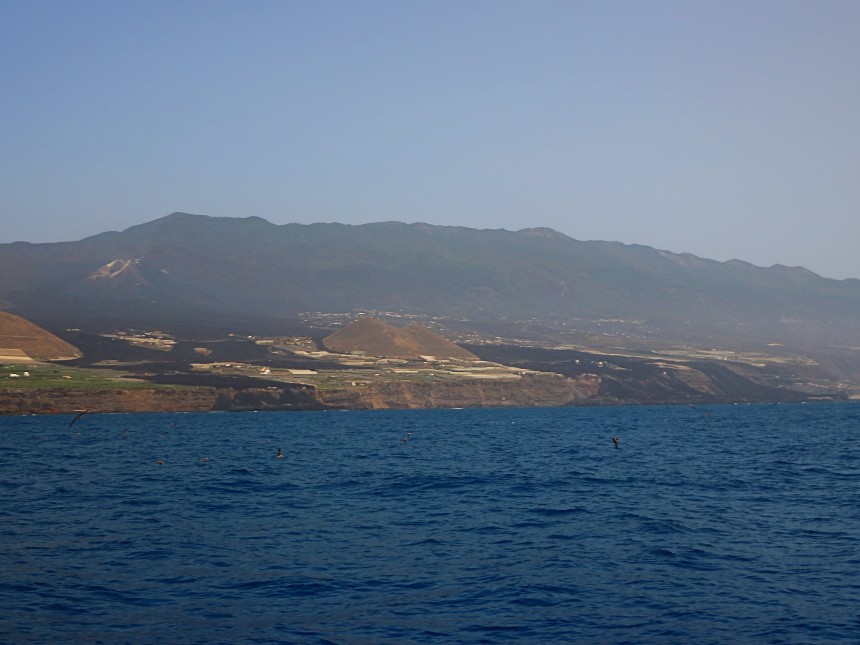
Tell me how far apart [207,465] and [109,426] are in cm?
5189

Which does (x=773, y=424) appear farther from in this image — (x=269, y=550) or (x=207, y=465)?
(x=269, y=550)

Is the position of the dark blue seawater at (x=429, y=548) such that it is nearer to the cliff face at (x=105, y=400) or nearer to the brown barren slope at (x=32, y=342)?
the cliff face at (x=105, y=400)

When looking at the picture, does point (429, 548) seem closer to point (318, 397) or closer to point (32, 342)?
point (318, 397)

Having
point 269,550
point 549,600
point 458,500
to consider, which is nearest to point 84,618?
point 269,550

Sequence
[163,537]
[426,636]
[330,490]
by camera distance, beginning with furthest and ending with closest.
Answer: [330,490], [163,537], [426,636]

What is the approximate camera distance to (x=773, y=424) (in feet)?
406

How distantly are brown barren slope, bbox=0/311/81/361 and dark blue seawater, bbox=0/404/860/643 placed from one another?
103805mm

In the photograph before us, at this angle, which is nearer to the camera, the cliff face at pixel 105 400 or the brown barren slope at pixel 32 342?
the cliff face at pixel 105 400

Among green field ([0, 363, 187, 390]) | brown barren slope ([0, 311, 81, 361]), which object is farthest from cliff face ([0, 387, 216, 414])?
brown barren slope ([0, 311, 81, 361])

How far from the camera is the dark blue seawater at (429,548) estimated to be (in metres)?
27.1

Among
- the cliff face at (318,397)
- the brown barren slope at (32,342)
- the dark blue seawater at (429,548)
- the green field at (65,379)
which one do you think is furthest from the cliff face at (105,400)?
the dark blue seawater at (429,548)

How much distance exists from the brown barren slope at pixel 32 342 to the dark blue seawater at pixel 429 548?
341ft

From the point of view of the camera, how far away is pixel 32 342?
176250mm

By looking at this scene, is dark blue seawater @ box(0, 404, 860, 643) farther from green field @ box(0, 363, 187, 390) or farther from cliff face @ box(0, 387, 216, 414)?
green field @ box(0, 363, 187, 390)
